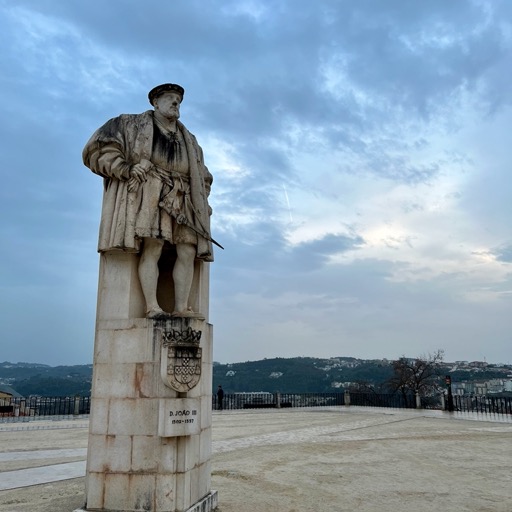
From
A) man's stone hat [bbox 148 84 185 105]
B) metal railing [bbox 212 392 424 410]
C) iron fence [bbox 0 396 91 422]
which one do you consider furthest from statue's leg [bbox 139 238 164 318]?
metal railing [bbox 212 392 424 410]

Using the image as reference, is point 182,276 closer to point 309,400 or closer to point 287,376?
point 309,400

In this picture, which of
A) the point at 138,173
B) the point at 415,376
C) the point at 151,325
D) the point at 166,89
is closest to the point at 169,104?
the point at 166,89

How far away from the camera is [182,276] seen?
627cm

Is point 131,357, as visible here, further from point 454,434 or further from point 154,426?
point 454,434

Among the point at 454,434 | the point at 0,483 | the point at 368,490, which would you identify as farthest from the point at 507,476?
the point at 0,483

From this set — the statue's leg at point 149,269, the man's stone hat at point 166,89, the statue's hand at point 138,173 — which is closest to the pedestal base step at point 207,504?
the statue's leg at point 149,269

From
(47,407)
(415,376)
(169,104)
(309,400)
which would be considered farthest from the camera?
(415,376)

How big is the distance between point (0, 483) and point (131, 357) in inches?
179

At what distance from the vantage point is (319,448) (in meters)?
12.3

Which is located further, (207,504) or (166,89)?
(166,89)

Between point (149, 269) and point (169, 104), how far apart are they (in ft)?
7.58

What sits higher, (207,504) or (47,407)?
(207,504)

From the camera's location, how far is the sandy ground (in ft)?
22.2

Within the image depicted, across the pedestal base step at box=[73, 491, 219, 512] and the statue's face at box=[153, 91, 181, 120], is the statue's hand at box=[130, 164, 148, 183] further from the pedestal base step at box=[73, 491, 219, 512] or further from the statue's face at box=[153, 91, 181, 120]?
the pedestal base step at box=[73, 491, 219, 512]
